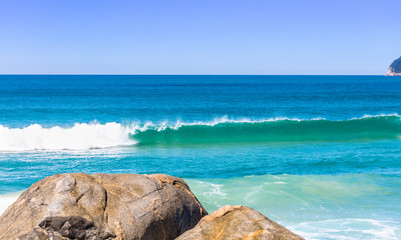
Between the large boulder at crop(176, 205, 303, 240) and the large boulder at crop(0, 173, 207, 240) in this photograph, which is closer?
the large boulder at crop(176, 205, 303, 240)

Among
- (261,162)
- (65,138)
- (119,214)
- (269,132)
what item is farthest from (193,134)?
(119,214)

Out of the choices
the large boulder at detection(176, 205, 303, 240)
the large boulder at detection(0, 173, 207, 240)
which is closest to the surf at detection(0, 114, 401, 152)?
the large boulder at detection(0, 173, 207, 240)

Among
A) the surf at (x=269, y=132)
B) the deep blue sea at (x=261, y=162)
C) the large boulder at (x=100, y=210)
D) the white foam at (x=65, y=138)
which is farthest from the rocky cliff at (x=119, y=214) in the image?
the surf at (x=269, y=132)

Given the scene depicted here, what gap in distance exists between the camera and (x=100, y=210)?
14.2ft

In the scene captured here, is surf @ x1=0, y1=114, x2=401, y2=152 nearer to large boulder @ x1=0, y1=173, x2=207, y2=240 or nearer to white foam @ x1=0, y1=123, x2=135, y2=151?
white foam @ x1=0, y1=123, x2=135, y2=151

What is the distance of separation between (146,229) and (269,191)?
6.85 meters

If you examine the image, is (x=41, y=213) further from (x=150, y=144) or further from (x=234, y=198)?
(x=150, y=144)

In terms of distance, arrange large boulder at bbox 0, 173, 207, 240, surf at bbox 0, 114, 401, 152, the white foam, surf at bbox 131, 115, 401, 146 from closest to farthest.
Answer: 1. large boulder at bbox 0, 173, 207, 240
2. the white foam
3. surf at bbox 0, 114, 401, 152
4. surf at bbox 131, 115, 401, 146

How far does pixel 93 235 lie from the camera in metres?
4.08

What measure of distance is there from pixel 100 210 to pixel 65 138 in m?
16.7

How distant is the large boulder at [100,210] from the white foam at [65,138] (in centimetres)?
1457

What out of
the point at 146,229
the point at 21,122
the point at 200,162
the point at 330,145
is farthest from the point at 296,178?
the point at 21,122

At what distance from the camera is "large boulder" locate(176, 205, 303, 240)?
3496mm

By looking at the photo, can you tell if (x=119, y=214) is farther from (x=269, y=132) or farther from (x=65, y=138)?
(x=269, y=132)
